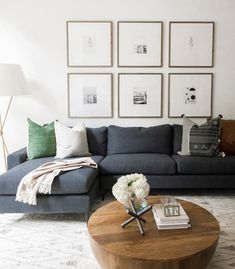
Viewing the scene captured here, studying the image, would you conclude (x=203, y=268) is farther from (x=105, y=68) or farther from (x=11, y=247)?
(x=105, y=68)

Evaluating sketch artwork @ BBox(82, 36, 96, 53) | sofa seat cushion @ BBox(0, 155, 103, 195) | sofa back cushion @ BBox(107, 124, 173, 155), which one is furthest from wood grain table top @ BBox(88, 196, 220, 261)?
sketch artwork @ BBox(82, 36, 96, 53)

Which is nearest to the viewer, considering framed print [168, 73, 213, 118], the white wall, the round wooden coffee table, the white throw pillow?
the round wooden coffee table

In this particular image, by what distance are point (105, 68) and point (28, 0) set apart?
140cm

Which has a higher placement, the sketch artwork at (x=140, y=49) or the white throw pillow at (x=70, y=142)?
the sketch artwork at (x=140, y=49)

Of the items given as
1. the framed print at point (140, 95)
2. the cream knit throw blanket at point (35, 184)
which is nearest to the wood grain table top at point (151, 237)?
the cream knit throw blanket at point (35, 184)

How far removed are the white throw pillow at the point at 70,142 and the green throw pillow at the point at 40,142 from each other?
79 mm

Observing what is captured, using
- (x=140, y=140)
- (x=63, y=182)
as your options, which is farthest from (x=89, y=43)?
(x=63, y=182)

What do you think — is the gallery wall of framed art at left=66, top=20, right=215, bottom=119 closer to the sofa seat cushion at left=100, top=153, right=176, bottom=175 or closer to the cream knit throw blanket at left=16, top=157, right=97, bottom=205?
the sofa seat cushion at left=100, top=153, right=176, bottom=175

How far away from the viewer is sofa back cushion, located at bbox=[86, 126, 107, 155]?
3916 mm

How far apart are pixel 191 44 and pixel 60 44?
185cm

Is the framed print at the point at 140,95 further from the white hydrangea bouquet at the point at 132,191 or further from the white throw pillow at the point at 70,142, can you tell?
the white hydrangea bouquet at the point at 132,191

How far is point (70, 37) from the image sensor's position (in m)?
4.07

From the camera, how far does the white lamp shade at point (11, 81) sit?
3459mm

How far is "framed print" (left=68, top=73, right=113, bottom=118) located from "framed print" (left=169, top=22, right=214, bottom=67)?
982 mm
